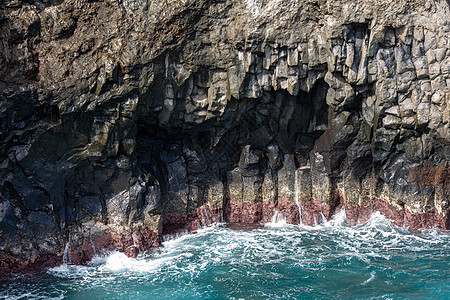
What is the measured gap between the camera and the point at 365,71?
20188mm

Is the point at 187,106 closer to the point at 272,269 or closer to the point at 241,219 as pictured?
the point at 241,219

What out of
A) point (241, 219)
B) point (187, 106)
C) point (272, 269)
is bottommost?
point (272, 269)

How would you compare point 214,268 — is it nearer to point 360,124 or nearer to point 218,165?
point 218,165

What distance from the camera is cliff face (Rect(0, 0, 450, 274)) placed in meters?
18.8

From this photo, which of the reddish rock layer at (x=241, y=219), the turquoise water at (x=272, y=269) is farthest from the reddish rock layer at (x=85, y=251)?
the turquoise water at (x=272, y=269)

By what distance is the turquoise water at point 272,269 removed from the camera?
1719 cm

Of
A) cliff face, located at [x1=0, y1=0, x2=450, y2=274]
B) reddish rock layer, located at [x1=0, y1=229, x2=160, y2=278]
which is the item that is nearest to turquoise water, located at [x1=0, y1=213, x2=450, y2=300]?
reddish rock layer, located at [x1=0, y1=229, x2=160, y2=278]

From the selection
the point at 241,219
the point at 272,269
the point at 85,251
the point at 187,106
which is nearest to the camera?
the point at 272,269

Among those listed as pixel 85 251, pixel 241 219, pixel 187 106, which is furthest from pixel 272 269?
pixel 85 251

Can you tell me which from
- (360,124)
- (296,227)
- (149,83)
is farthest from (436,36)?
(149,83)

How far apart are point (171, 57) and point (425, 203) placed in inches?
513

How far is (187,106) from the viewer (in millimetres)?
A: 20875

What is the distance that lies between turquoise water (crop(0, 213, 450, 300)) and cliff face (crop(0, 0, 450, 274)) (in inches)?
39.2

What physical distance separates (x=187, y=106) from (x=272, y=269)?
7.81m
